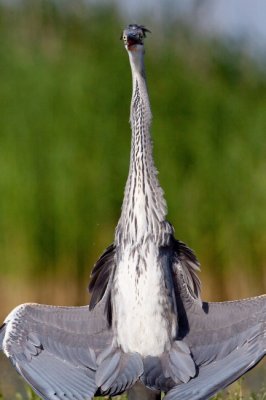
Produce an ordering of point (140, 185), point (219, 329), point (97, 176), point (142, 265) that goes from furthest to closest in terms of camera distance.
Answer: point (97, 176) → point (219, 329) → point (140, 185) → point (142, 265)

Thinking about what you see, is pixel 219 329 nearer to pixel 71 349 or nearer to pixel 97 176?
pixel 71 349

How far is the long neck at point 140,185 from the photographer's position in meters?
6.57

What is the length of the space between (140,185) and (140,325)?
0.60m

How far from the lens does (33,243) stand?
9977mm

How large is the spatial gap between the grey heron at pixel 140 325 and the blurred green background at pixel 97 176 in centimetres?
300

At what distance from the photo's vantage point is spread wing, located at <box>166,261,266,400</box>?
21.7ft

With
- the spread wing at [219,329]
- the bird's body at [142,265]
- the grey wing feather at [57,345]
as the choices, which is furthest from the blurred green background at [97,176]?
the bird's body at [142,265]

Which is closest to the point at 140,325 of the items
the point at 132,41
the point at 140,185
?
the point at 140,185

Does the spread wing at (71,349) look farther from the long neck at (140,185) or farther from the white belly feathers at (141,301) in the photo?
the long neck at (140,185)

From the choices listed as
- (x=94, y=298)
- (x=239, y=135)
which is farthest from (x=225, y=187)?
(x=94, y=298)

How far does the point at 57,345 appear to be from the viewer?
681 cm

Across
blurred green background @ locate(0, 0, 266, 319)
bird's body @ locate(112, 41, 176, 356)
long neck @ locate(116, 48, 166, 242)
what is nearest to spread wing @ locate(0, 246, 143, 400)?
bird's body @ locate(112, 41, 176, 356)

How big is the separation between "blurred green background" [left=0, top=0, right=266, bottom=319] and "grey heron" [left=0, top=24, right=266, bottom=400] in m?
3.00

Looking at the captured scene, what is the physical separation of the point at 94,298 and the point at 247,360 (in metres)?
0.75
